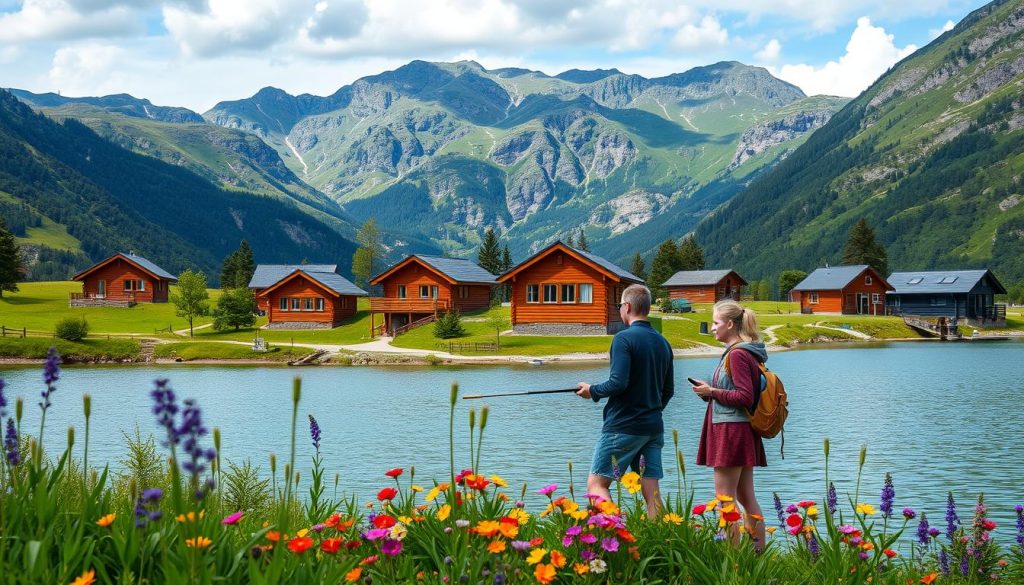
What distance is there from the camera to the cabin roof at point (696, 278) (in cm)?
11785

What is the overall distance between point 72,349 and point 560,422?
4531 cm

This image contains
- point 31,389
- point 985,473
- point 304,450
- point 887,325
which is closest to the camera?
point 985,473

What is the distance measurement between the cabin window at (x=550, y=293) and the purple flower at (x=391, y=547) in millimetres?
63918

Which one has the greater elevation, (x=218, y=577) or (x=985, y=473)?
(x=218, y=577)

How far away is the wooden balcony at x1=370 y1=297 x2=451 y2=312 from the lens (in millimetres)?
76375

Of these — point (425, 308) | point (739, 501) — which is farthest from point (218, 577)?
point (425, 308)

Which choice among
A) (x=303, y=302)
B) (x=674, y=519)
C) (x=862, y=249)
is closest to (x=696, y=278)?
(x=862, y=249)

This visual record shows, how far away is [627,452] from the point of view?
32.9 feet

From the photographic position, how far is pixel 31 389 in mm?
41906

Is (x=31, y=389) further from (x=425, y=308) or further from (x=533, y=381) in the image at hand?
(x=425, y=308)

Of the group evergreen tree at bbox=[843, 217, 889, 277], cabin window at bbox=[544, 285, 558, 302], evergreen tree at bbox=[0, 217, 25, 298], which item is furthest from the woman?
evergreen tree at bbox=[843, 217, 889, 277]

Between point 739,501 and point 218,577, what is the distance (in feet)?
19.6

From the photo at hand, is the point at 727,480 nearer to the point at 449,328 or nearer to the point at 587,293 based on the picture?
the point at 449,328

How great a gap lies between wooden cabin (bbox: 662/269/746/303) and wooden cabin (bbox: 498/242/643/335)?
49571mm
